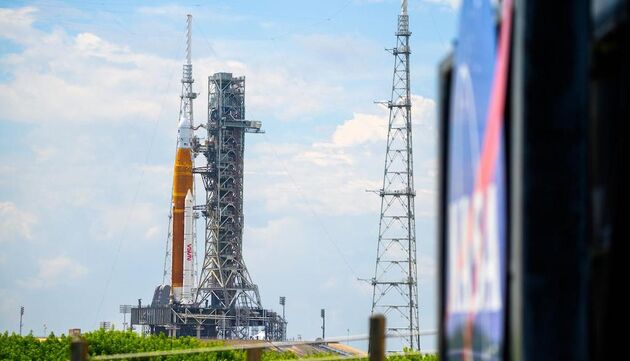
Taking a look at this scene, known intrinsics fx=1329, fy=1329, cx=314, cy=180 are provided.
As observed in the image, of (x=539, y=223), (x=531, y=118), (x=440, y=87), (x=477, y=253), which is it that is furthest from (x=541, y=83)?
(x=440, y=87)

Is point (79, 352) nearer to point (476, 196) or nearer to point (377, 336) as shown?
point (377, 336)

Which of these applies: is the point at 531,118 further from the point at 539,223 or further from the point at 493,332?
the point at 493,332

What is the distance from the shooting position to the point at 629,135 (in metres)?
4.36

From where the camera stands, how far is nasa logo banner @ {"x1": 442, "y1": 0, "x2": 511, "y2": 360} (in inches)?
189

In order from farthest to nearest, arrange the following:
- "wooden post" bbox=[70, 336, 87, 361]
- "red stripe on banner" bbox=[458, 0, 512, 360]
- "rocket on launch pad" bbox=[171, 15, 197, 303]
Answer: "rocket on launch pad" bbox=[171, 15, 197, 303] < "wooden post" bbox=[70, 336, 87, 361] < "red stripe on banner" bbox=[458, 0, 512, 360]

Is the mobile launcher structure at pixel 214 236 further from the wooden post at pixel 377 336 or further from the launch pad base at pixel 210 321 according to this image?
the wooden post at pixel 377 336

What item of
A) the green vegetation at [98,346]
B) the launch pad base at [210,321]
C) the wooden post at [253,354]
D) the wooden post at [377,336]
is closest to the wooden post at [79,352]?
the wooden post at [377,336]

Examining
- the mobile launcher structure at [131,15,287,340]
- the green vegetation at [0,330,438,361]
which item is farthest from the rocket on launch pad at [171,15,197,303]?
the green vegetation at [0,330,438,361]

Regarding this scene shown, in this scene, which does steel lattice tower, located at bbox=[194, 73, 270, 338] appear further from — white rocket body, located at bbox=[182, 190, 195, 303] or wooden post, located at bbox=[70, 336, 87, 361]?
wooden post, located at bbox=[70, 336, 87, 361]

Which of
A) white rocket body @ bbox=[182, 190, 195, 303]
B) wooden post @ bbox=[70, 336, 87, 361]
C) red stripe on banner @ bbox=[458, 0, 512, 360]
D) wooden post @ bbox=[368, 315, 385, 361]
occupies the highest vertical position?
white rocket body @ bbox=[182, 190, 195, 303]

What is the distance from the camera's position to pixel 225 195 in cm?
11188

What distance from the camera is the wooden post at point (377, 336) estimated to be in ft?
37.9

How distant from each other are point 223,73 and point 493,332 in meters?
111

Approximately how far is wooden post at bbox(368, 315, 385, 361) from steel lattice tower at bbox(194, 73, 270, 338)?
9976 cm
